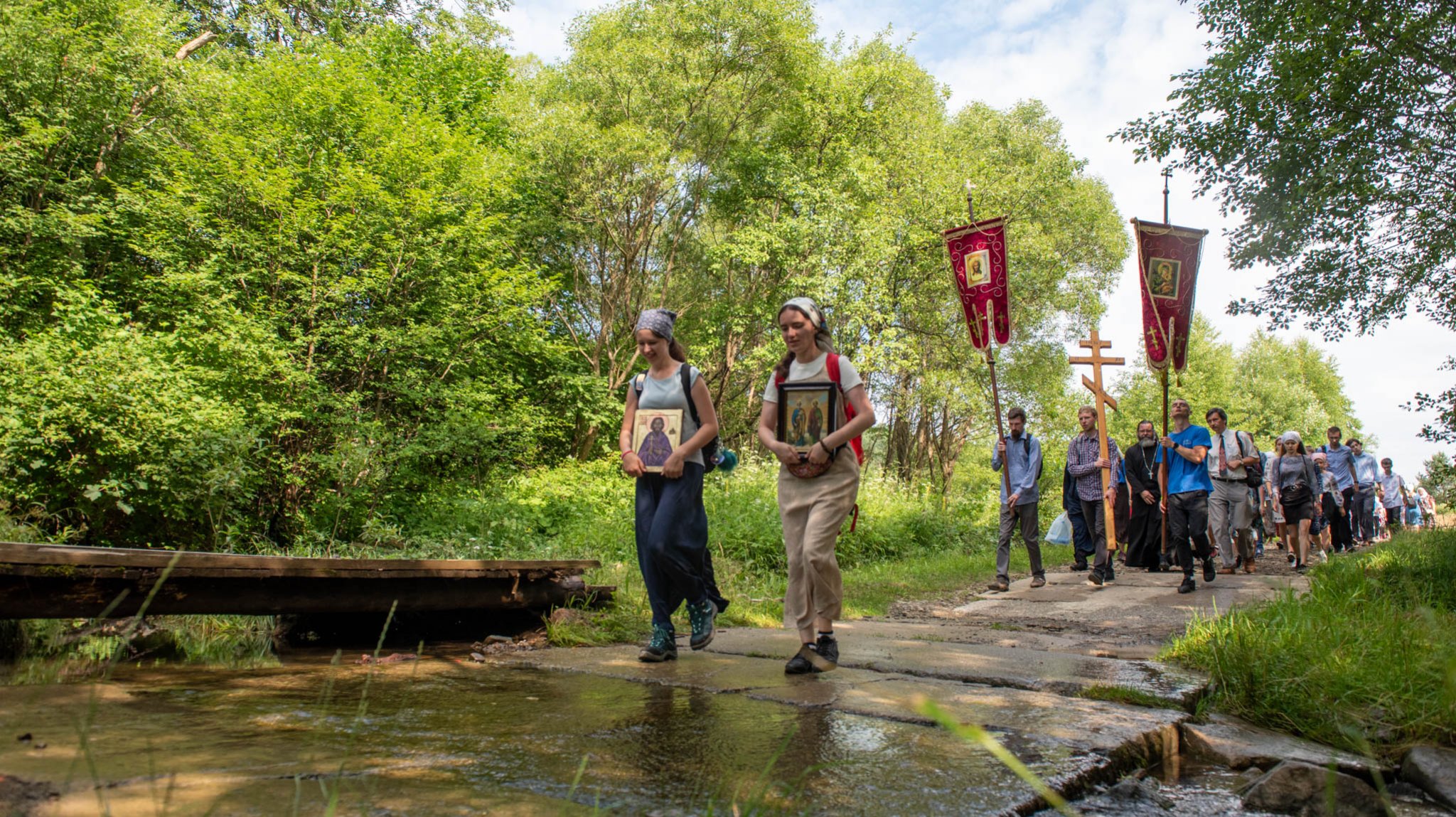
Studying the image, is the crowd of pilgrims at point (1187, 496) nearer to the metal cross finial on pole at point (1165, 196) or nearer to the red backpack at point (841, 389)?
the metal cross finial on pole at point (1165, 196)

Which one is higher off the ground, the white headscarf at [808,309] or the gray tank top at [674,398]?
the white headscarf at [808,309]

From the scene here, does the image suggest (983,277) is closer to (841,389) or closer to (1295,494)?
(1295,494)

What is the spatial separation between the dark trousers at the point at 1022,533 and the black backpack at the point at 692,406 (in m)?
5.74

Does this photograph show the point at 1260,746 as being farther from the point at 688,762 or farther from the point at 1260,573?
the point at 1260,573

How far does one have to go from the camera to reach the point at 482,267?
15.5m

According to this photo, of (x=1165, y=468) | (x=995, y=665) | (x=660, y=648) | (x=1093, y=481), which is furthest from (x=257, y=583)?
(x=1093, y=481)

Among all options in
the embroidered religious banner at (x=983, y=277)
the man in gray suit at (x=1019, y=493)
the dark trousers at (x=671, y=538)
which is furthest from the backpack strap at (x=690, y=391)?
the embroidered religious banner at (x=983, y=277)

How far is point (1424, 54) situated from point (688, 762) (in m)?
14.7

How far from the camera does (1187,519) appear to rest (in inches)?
354

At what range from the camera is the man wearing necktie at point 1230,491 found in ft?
35.1

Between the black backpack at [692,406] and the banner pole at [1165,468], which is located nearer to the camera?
the black backpack at [692,406]

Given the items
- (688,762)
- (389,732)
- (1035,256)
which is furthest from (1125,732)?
(1035,256)

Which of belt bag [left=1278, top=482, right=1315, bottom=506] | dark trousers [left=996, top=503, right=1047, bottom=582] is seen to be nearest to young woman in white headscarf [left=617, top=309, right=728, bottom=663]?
dark trousers [left=996, top=503, right=1047, bottom=582]

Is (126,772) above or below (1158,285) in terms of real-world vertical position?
below
